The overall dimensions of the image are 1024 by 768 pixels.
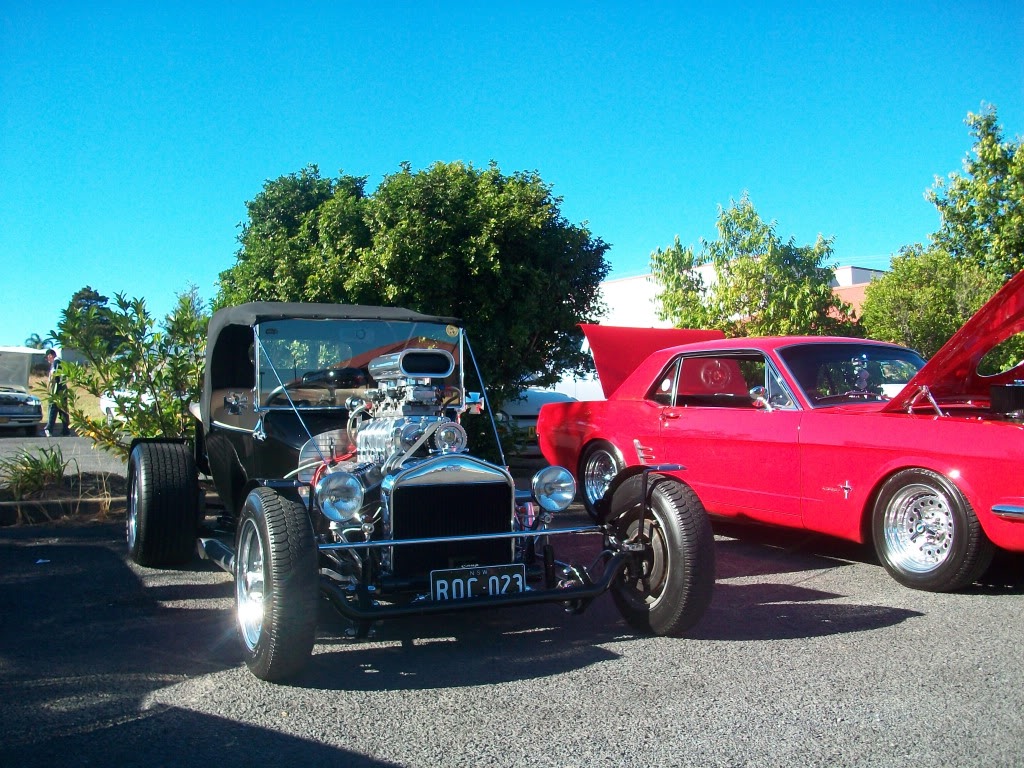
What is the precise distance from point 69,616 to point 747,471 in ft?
15.2

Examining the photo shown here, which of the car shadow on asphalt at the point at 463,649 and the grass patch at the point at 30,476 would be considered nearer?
the car shadow on asphalt at the point at 463,649

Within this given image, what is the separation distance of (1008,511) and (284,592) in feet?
12.9

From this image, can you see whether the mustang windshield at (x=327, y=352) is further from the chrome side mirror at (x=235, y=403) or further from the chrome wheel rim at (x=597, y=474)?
the chrome wheel rim at (x=597, y=474)

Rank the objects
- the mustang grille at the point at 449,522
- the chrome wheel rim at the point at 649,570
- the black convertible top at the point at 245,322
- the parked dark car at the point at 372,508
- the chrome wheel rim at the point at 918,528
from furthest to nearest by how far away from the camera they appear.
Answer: the black convertible top at the point at 245,322 → the chrome wheel rim at the point at 918,528 → the chrome wheel rim at the point at 649,570 → the mustang grille at the point at 449,522 → the parked dark car at the point at 372,508

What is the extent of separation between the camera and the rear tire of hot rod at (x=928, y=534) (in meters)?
5.01

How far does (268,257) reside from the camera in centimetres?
1195

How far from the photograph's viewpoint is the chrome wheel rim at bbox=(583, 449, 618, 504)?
7859mm

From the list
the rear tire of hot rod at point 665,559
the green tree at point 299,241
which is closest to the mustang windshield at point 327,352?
the rear tire of hot rod at point 665,559

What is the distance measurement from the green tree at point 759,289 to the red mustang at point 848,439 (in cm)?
465

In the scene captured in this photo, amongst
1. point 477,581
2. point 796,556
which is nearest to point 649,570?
point 477,581

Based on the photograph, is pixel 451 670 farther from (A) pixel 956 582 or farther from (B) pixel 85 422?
(B) pixel 85 422

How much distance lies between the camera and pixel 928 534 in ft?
17.5

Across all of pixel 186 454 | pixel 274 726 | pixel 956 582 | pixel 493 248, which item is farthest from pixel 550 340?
pixel 274 726

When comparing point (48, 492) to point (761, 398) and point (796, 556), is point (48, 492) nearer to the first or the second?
point (761, 398)
